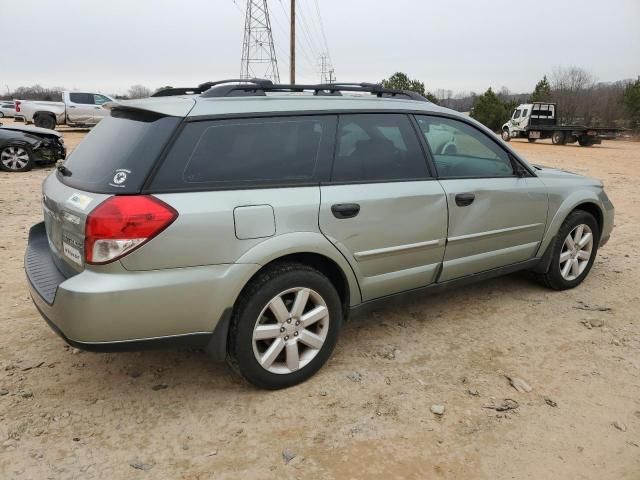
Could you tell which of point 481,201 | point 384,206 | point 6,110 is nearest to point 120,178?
point 384,206

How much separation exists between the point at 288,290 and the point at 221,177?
2.25 ft

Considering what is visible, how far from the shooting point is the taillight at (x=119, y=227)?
2.33 meters

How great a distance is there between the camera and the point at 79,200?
2.51 m

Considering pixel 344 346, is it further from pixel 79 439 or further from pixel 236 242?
pixel 79 439

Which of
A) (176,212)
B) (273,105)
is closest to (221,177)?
(176,212)

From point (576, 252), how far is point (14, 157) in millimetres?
10775

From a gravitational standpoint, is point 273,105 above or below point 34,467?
above

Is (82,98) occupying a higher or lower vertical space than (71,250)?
higher

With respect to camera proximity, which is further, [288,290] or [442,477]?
[288,290]

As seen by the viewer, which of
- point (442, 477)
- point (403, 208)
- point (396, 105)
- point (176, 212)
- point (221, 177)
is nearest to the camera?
point (442, 477)

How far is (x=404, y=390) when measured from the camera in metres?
2.94

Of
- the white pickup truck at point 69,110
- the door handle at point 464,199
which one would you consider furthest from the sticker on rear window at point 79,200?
the white pickup truck at point 69,110

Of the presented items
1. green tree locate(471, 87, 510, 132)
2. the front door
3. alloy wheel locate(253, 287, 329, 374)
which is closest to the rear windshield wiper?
alloy wheel locate(253, 287, 329, 374)

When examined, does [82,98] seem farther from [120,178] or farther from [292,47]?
[120,178]
